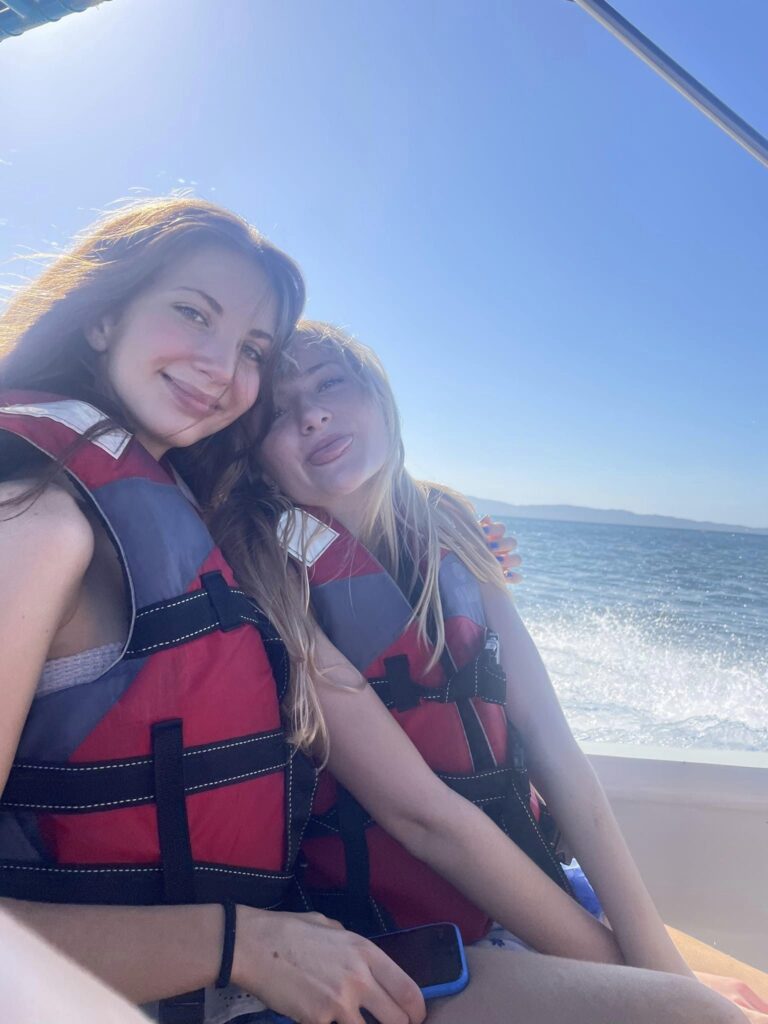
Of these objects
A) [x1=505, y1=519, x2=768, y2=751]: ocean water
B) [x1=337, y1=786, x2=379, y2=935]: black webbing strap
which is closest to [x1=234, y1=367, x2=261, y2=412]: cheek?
[x1=337, y1=786, x2=379, y2=935]: black webbing strap

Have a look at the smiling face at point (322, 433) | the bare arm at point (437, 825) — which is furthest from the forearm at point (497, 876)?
the smiling face at point (322, 433)

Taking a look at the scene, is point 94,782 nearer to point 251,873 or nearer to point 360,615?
point 251,873

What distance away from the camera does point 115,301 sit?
1.29 metres

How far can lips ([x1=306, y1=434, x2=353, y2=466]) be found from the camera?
161cm

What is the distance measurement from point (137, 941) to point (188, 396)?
2.61ft

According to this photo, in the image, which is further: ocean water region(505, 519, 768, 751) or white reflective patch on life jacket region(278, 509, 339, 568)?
Answer: ocean water region(505, 519, 768, 751)

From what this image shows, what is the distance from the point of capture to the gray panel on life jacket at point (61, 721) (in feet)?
3.23

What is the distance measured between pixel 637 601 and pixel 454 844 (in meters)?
10.7

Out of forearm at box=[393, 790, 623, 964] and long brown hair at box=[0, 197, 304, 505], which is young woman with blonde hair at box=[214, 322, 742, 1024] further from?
long brown hair at box=[0, 197, 304, 505]

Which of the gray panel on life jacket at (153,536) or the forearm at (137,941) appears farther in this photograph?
the gray panel on life jacket at (153,536)

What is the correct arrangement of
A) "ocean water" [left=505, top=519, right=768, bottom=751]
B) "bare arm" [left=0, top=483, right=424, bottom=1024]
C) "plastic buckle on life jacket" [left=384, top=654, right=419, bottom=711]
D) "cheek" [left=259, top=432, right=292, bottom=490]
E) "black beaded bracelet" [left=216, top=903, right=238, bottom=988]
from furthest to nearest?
"ocean water" [left=505, top=519, right=768, bottom=751] < "cheek" [left=259, top=432, right=292, bottom=490] < "plastic buckle on life jacket" [left=384, top=654, right=419, bottom=711] < "black beaded bracelet" [left=216, top=903, right=238, bottom=988] < "bare arm" [left=0, top=483, right=424, bottom=1024]

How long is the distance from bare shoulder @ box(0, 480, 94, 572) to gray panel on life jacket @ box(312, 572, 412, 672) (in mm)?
550

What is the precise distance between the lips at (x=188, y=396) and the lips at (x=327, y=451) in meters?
0.36

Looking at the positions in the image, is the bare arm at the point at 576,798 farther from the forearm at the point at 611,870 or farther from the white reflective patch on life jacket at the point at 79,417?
→ the white reflective patch on life jacket at the point at 79,417
